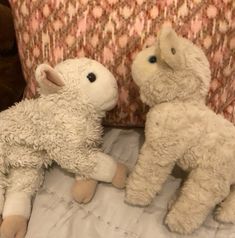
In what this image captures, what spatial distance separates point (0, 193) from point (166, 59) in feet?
1.33

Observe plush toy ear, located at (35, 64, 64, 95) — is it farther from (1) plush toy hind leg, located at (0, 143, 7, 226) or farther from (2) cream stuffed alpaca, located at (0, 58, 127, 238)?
(1) plush toy hind leg, located at (0, 143, 7, 226)

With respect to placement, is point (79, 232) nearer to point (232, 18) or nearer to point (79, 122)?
point (79, 122)

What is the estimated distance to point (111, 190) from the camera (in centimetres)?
83

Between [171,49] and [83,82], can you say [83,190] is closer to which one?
[83,82]

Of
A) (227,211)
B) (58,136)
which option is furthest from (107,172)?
(227,211)

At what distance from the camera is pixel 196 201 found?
0.74 metres

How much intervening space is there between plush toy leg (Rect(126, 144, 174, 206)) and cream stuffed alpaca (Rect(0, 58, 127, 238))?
5cm

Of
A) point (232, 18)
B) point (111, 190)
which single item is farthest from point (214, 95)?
point (111, 190)

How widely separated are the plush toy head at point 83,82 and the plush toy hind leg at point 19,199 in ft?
0.55

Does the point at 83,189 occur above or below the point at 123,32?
below

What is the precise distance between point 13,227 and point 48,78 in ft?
0.91

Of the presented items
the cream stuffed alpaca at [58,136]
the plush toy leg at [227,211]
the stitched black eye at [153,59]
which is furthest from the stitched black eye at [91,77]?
the plush toy leg at [227,211]

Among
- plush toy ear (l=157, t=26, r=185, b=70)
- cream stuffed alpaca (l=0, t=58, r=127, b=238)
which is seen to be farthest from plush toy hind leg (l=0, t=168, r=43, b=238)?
plush toy ear (l=157, t=26, r=185, b=70)

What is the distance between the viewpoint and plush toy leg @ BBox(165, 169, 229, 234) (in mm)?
739
